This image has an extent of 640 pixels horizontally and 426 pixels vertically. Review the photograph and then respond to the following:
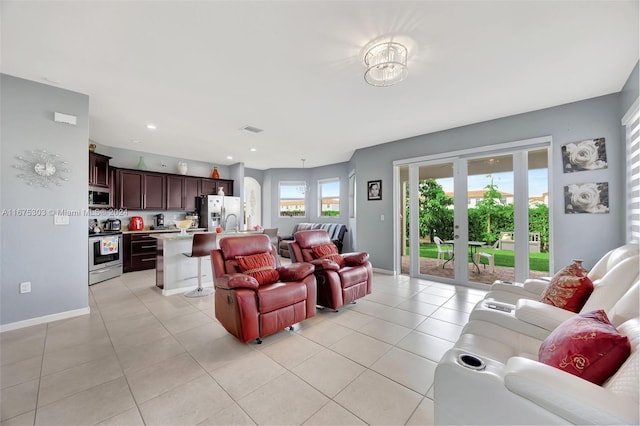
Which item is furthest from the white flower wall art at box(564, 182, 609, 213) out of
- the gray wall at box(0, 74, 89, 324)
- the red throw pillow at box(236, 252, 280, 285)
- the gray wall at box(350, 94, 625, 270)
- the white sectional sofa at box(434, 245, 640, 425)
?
the gray wall at box(0, 74, 89, 324)

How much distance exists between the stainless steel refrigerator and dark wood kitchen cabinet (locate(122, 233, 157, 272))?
1.31m

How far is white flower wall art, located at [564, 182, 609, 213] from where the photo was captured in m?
3.08

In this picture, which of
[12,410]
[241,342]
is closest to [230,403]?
[241,342]

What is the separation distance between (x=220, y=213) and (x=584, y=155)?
7.07 metres

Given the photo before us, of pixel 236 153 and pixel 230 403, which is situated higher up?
pixel 236 153

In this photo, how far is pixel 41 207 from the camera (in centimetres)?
288

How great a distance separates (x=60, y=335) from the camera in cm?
263

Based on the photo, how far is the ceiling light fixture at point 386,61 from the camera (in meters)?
2.20

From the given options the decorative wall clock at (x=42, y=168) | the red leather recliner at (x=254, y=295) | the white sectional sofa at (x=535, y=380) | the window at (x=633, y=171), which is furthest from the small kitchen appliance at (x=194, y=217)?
the window at (x=633, y=171)

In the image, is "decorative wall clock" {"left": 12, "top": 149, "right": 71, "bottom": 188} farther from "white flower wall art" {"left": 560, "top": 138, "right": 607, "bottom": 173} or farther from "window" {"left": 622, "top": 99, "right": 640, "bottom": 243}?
"white flower wall art" {"left": 560, "top": 138, "right": 607, "bottom": 173}

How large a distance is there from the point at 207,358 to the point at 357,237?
13.5ft

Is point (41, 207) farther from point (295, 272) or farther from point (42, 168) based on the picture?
point (295, 272)

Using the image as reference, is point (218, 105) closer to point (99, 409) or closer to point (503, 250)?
point (99, 409)

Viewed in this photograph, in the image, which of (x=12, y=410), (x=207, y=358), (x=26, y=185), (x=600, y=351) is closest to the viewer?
(x=600, y=351)
